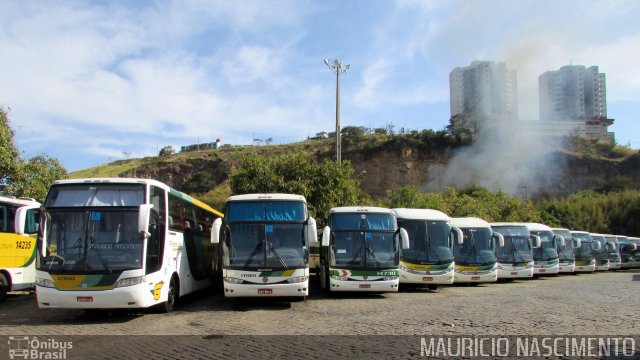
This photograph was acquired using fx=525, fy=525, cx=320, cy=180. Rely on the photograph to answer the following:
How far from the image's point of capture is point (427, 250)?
59.4 feet

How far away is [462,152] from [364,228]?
2166 inches

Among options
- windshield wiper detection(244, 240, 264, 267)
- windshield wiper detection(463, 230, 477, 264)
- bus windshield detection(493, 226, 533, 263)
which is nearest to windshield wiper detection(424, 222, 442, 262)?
windshield wiper detection(463, 230, 477, 264)

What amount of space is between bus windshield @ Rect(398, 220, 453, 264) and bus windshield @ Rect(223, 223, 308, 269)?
6014 millimetres

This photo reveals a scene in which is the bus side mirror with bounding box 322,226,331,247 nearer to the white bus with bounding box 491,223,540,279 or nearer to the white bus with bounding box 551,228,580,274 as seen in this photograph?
the white bus with bounding box 491,223,540,279

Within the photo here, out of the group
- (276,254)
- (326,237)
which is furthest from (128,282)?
(326,237)

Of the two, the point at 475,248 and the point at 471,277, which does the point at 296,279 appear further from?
the point at 475,248

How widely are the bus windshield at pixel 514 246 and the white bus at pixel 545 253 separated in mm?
3020

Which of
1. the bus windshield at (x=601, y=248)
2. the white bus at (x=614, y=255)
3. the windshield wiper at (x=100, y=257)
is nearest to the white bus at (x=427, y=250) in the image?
the windshield wiper at (x=100, y=257)

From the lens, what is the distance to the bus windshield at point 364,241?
15.4 metres

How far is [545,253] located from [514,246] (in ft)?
14.4

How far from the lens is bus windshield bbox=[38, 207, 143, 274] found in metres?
10.6

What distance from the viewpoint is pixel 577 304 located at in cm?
1366

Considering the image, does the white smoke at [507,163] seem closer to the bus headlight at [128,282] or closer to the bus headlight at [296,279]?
the bus headlight at [296,279]

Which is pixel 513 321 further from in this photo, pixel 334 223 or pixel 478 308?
pixel 334 223
